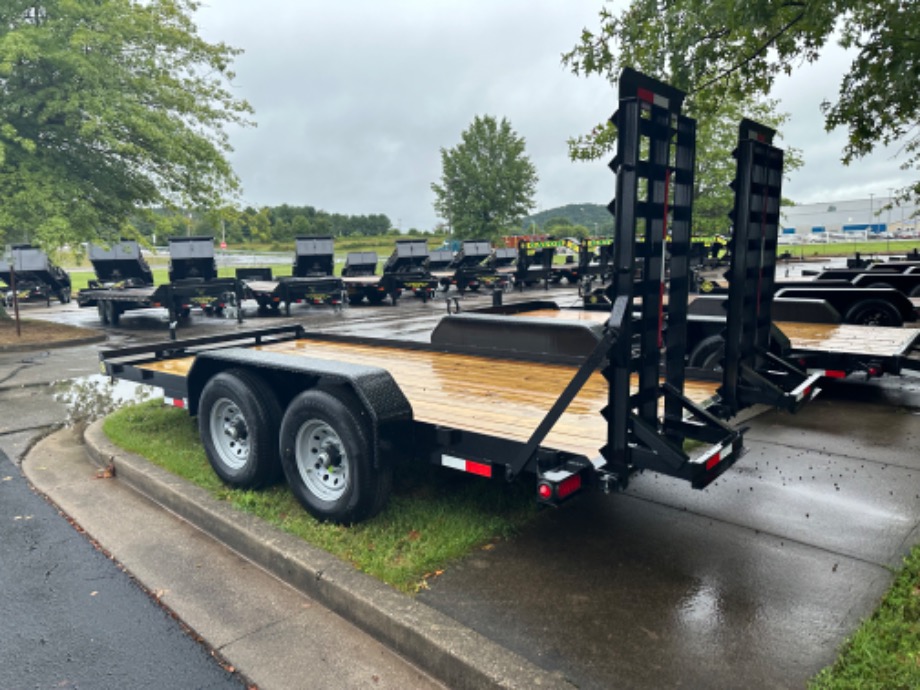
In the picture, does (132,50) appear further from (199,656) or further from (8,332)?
(199,656)

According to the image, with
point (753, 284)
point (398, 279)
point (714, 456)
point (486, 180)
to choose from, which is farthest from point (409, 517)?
point (486, 180)

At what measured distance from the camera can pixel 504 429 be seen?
384cm

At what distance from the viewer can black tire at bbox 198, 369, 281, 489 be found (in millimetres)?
4484

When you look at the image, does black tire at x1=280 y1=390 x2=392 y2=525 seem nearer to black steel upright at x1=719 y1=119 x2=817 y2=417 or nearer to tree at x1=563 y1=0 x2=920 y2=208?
black steel upright at x1=719 y1=119 x2=817 y2=417

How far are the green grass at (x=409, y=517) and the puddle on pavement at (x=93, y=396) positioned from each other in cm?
235

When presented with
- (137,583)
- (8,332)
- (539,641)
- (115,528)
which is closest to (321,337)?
(115,528)

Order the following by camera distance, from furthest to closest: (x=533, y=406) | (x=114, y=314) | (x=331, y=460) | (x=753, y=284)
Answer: (x=114, y=314)
(x=753, y=284)
(x=533, y=406)
(x=331, y=460)

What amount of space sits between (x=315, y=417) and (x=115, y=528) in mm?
1685

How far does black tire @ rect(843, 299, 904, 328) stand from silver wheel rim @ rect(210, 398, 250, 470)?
863 centimetres

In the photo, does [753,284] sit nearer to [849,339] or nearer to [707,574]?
[707,574]

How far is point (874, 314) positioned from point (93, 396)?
10.6 m

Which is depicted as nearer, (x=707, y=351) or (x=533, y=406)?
(x=533, y=406)

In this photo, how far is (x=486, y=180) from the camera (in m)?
51.8

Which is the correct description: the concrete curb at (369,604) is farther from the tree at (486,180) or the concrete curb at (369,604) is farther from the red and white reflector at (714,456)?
the tree at (486,180)
